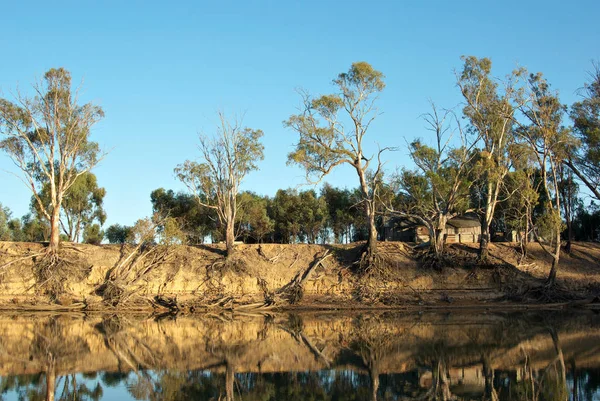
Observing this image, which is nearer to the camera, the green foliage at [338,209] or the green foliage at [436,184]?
the green foliage at [436,184]

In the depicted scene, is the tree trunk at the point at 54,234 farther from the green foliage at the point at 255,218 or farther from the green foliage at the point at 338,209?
the green foliage at the point at 338,209

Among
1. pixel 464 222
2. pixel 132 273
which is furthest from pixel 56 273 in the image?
pixel 464 222

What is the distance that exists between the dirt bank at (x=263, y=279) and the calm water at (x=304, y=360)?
6415 mm

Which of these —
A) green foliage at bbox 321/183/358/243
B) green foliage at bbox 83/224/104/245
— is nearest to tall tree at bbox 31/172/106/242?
green foliage at bbox 83/224/104/245

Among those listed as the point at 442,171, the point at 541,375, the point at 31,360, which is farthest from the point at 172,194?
the point at 541,375

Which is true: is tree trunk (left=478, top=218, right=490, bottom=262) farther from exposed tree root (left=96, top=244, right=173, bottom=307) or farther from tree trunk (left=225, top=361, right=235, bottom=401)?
tree trunk (left=225, top=361, right=235, bottom=401)

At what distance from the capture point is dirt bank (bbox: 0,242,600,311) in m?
32.8

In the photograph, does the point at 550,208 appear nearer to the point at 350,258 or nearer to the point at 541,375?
the point at 350,258

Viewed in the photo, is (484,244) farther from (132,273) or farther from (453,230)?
(132,273)

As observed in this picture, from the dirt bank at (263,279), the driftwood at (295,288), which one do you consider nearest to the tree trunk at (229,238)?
the dirt bank at (263,279)

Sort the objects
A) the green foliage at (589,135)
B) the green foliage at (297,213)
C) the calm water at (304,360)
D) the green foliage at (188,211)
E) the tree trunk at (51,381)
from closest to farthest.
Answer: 1. the tree trunk at (51,381)
2. the calm water at (304,360)
3. the green foliage at (589,135)
4. the green foliage at (188,211)
5. the green foliage at (297,213)

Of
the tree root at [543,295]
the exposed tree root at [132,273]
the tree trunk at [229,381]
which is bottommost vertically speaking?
the tree trunk at [229,381]

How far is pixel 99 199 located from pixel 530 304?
37.4 metres

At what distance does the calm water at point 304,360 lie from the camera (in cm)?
1297
